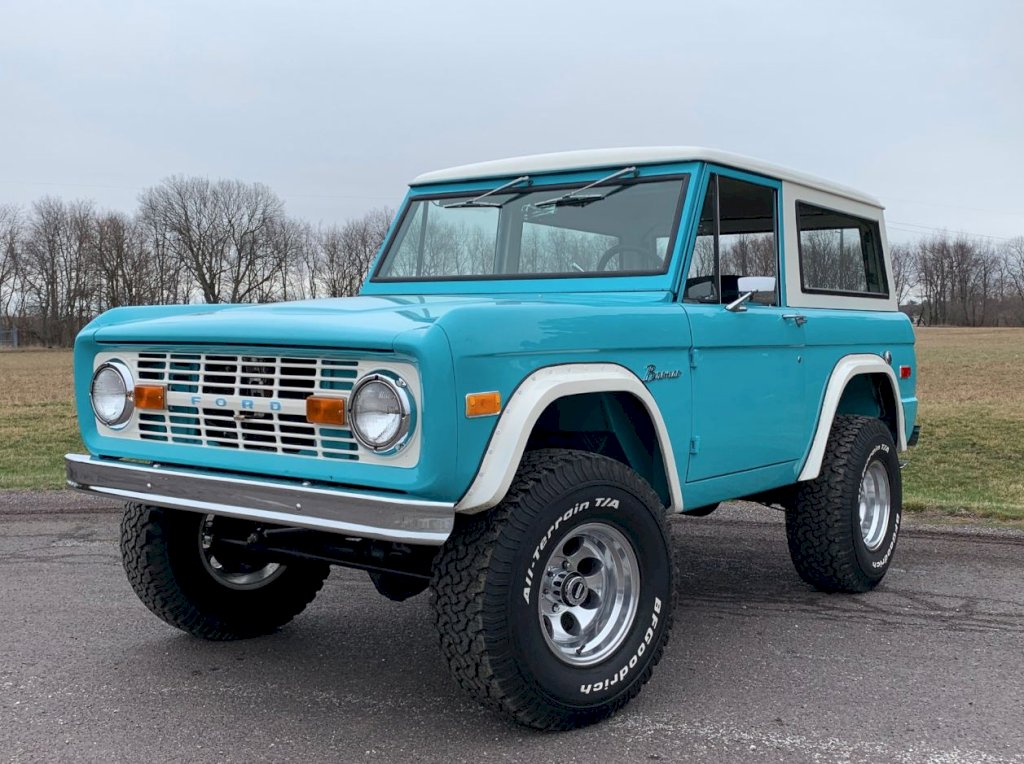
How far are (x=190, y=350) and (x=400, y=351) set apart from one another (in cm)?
96

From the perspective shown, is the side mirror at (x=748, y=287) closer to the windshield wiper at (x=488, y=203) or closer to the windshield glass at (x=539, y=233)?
the windshield glass at (x=539, y=233)

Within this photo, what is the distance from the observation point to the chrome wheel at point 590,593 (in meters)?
3.45

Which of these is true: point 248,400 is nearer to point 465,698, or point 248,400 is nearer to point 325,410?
point 325,410

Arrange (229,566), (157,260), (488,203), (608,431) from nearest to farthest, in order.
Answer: (608,431)
(229,566)
(488,203)
(157,260)

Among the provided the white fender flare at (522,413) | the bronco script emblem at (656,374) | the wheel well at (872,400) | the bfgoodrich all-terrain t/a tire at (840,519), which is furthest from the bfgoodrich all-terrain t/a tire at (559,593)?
the wheel well at (872,400)

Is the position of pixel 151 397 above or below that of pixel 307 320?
below

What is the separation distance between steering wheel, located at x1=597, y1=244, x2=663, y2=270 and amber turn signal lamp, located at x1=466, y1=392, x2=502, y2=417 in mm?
1402

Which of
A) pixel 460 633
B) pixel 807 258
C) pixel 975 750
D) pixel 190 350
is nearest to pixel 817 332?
pixel 807 258

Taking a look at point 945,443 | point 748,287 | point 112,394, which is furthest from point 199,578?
point 945,443

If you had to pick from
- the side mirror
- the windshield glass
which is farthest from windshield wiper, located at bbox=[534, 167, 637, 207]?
the side mirror

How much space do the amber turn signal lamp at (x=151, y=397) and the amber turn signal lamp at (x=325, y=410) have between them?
2.46 feet

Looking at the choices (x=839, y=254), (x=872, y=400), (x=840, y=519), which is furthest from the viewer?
(x=872, y=400)

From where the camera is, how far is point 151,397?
3.59 meters

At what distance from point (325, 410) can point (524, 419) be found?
2.04 ft
